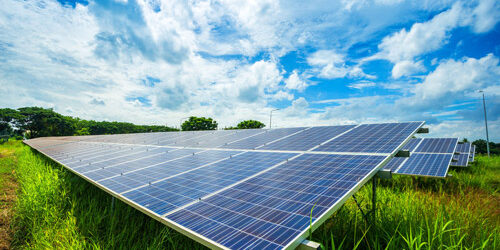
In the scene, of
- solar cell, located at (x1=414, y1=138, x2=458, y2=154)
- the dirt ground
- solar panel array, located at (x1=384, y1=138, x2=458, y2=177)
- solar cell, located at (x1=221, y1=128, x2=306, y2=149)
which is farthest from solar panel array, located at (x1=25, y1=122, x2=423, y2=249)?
solar cell, located at (x1=414, y1=138, x2=458, y2=154)

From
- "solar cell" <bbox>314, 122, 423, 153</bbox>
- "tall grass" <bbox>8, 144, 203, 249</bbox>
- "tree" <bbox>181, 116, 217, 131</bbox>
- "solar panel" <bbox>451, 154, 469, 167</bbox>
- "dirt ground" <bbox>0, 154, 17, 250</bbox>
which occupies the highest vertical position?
"tree" <bbox>181, 116, 217, 131</bbox>

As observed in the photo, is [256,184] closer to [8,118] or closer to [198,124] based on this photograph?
[198,124]

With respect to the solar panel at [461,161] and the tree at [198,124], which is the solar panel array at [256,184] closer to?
the solar panel at [461,161]

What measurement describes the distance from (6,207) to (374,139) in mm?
12183

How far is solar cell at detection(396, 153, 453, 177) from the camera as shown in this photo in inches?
350

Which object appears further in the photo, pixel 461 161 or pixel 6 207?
pixel 461 161

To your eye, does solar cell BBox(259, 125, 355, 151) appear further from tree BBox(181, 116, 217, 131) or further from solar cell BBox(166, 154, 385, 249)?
tree BBox(181, 116, 217, 131)

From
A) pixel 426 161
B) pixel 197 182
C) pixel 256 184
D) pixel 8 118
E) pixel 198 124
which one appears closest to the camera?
pixel 256 184

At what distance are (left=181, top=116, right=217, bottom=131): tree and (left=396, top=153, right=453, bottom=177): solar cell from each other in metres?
75.8

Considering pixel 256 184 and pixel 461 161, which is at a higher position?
pixel 256 184

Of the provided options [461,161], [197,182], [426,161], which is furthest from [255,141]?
[461,161]

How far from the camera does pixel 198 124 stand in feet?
271

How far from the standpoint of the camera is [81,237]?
489 cm

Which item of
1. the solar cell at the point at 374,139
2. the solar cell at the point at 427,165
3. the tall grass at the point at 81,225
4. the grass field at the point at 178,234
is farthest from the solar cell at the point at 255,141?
the solar cell at the point at 427,165
